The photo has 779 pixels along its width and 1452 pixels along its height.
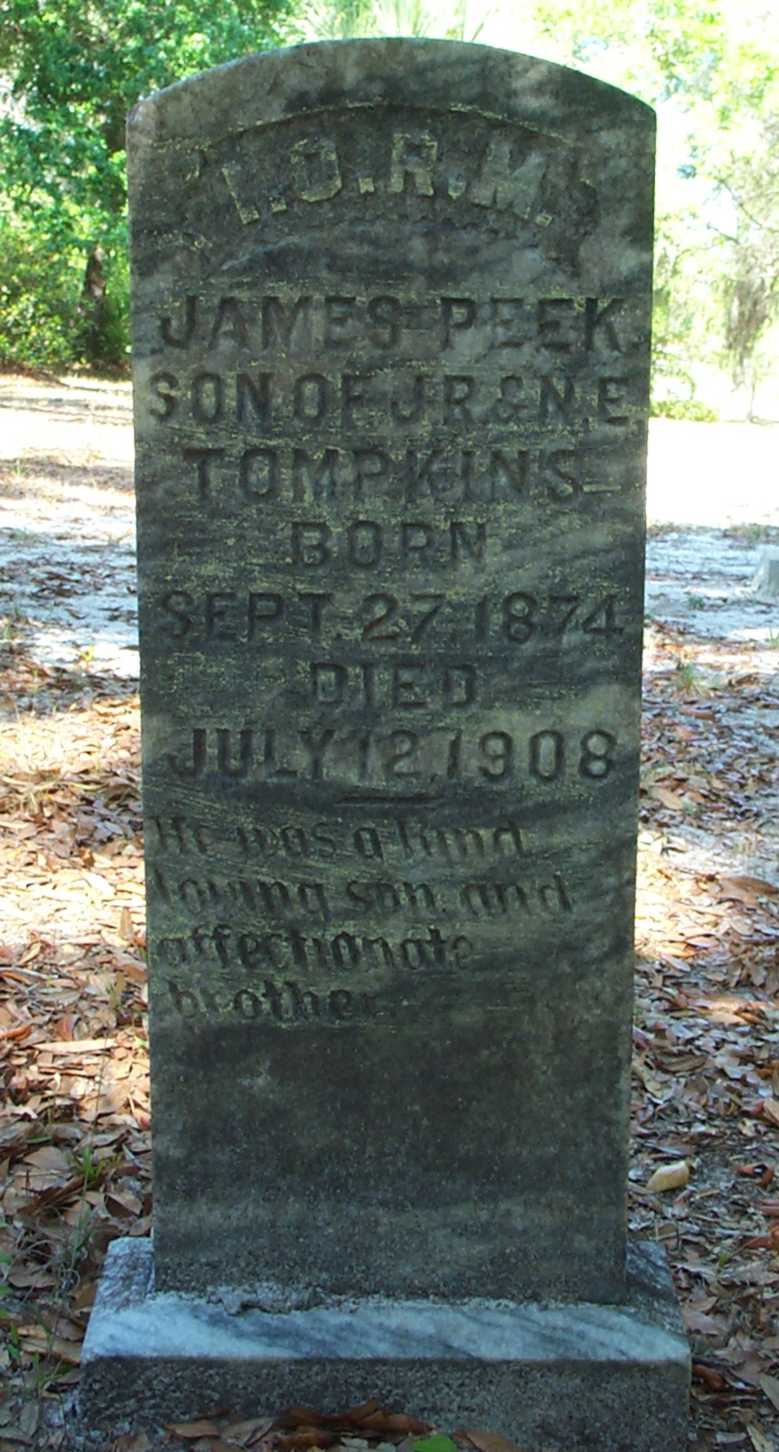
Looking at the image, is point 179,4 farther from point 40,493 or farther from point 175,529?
point 175,529

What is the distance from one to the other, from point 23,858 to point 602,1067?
286 centimetres

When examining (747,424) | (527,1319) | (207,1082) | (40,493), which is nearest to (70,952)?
(207,1082)

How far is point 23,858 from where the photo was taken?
16.6 ft

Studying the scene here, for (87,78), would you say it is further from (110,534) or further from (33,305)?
(110,534)

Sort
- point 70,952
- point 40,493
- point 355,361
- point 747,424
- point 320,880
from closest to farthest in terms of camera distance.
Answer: point 355,361 → point 320,880 → point 70,952 → point 40,493 → point 747,424

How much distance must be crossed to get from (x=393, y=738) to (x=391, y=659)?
0.14 meters

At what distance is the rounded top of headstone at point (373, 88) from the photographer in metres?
2.37

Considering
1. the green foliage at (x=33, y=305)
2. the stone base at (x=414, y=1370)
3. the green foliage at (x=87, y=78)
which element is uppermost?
the green foliage at (x=87, y=78)

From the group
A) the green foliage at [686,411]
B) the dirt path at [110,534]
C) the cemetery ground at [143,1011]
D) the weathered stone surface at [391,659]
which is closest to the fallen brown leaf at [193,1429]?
the cemetery ground at [143,1011]

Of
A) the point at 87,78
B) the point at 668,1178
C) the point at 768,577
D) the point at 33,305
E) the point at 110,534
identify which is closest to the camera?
the point at 668,1178

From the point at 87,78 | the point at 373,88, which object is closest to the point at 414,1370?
the point at 373,88

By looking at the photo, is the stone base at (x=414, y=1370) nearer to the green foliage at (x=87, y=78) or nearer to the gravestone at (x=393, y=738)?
the gravestone at (x=393, y=738)

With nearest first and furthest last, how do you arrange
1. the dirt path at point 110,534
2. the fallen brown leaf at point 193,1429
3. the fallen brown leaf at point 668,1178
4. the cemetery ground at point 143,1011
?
1. the fallen brown leaf at point 193,1429
2. the cemetery ground at point 143,1011
3. the fallen brown leaf at point 668,1178
4. the dirt path at point 110,534

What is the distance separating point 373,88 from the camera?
7.80 ft
